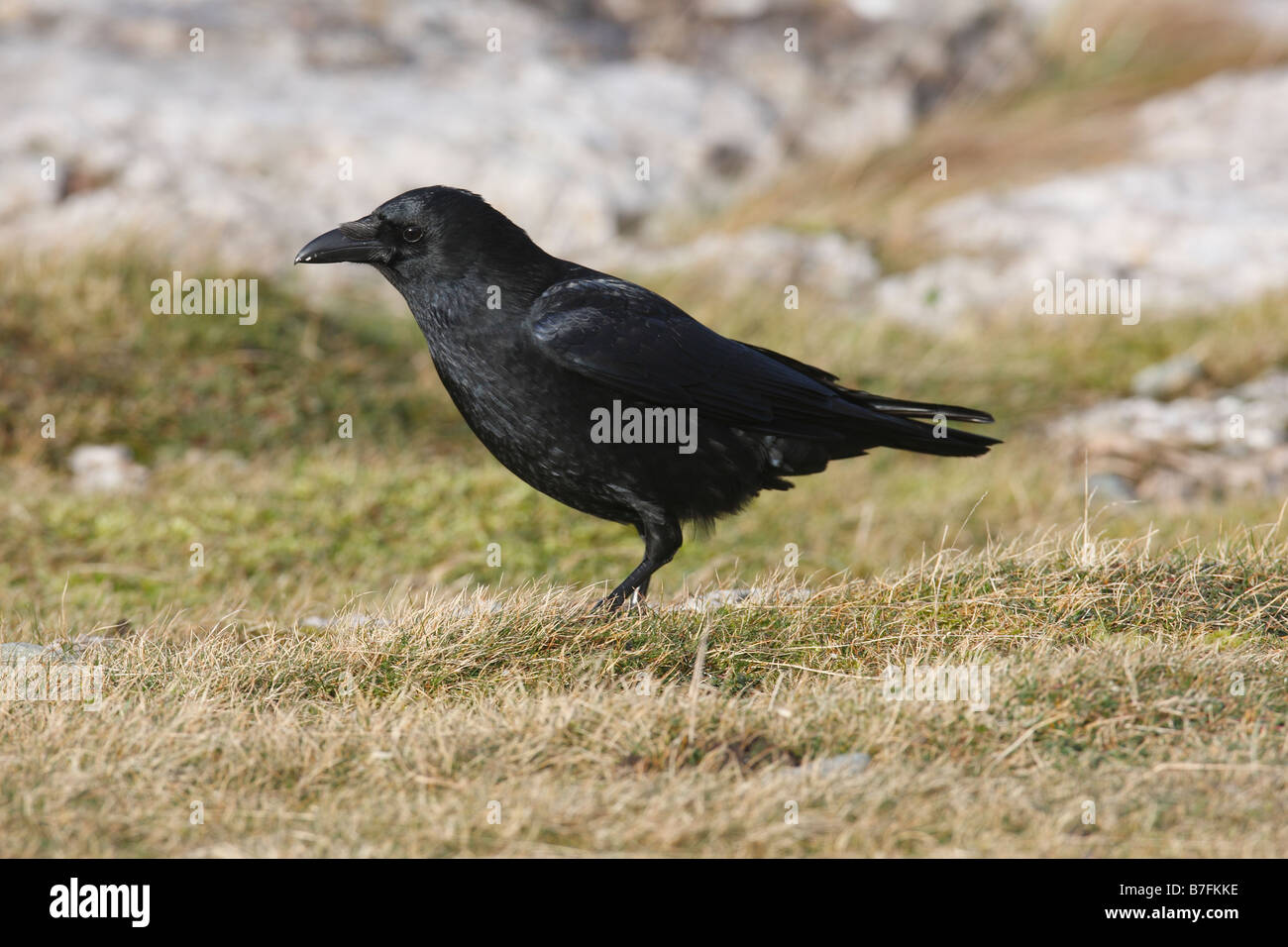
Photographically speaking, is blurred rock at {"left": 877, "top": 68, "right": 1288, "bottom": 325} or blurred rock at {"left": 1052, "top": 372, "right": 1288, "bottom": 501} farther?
blurred rock at {"left": 877, "top": 68, "right": 1288, "bottom": 325}

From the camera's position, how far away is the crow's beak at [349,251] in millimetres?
4219

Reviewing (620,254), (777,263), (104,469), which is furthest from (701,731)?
(620,254)

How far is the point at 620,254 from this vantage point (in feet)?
36.6

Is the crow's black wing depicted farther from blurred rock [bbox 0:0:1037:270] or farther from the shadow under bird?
blurred rock [bbox 0:0:1037:270]

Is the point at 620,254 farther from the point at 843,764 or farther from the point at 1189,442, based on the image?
the point at 843,764

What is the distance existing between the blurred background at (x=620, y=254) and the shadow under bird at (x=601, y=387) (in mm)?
832

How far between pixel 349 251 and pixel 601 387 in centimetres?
93

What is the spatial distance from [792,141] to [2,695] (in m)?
10.9

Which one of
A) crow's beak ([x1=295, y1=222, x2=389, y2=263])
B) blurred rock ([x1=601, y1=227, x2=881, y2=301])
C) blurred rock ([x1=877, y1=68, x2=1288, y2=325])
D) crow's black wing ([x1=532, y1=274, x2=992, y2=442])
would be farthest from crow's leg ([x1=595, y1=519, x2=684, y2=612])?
blurred rock ([x1=877, y1=68, x2=1288, y2=325])

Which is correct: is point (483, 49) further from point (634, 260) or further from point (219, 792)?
point (219, 792)

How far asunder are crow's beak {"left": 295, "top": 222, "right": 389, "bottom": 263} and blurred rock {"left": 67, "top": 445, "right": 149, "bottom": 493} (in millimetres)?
3186

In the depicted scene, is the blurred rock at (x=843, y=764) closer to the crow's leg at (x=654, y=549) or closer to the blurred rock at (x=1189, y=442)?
the crow's leg at (x=654, y=549)

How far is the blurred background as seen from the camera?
636 cm

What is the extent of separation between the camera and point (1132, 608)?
390cm
